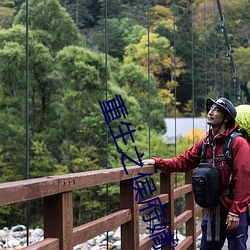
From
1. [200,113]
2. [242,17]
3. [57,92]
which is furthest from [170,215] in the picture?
[242,17]

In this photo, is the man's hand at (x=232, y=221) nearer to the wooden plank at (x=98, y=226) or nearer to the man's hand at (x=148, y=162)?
the wooden plank at (x=98, y=226)

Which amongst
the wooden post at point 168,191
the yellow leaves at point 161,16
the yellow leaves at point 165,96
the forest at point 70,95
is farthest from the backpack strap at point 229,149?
the yellow leaves at point 165,96

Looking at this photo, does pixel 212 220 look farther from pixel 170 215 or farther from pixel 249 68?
pixel 249 68

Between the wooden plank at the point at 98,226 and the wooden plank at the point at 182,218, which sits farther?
the wooden plank at the point at 182,218

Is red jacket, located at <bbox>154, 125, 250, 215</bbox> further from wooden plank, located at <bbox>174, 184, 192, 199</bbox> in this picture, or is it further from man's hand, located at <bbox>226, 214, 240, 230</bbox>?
wooden plank, located at <bbox>174, 184, 192, 199</bbox>

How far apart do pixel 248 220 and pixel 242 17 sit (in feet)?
61.2

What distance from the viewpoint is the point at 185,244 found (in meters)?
2.89

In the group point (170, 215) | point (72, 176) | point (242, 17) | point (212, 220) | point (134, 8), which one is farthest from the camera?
point (242, 17)

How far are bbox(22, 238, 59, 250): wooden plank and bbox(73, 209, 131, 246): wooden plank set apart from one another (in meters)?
0.12

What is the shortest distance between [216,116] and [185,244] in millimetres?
1069

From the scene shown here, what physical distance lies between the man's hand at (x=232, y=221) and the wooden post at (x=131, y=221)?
30 centimetres

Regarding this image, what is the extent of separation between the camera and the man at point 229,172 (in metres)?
1.87

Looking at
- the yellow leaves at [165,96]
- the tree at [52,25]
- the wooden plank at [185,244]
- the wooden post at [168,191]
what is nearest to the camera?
the wooden post at [168,191]

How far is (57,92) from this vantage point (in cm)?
1499
